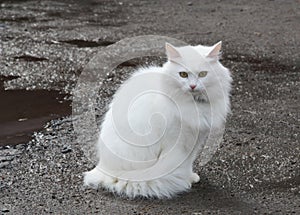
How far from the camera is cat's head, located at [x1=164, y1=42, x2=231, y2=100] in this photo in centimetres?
339

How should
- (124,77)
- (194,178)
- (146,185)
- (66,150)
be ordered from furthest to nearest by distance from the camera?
(124,77)
(66,150)
(194,178)
(146,185)

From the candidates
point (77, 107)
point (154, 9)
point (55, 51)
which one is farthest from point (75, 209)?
point (154, 9)

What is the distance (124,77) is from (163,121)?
2.50 meters

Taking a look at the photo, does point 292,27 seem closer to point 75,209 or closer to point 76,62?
point 76,62

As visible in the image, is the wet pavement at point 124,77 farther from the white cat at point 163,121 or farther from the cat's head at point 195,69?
the cat's head at point 195,69

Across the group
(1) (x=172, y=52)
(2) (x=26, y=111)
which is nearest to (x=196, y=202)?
(1) (x=172, y=52)

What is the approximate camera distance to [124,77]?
587cm

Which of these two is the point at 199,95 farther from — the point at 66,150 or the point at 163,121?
the point at 66,150

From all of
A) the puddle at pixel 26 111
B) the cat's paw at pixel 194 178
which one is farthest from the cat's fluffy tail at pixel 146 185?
the puddle at pixel 26 111

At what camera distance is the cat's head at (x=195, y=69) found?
134 inches

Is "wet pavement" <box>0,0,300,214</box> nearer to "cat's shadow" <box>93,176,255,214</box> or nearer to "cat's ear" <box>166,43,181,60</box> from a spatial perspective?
"cat's shadow" <box>93,176,255,214</box>

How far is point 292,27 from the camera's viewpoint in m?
8.15

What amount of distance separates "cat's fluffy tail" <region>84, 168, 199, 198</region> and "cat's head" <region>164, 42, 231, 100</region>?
55 cm

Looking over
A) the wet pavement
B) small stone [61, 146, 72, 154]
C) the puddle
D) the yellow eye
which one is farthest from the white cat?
the puddle
